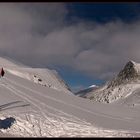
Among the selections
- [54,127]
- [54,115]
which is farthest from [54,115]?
[54,127]

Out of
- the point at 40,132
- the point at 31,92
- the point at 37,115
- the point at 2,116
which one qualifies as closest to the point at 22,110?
the point at 37,115

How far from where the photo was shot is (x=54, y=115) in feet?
114

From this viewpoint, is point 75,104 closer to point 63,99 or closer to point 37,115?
point 63,99

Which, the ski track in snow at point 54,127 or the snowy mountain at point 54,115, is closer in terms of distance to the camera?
the ski track in snow at point 54,127

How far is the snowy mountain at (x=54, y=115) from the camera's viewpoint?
2930 centimetres

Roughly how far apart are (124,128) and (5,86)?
17007 mm

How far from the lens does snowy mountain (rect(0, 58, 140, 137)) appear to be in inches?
1153

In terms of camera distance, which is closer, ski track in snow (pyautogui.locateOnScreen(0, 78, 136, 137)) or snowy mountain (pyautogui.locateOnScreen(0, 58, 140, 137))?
ski track in snow (pyautogui.locateOnScreen(0, 78, 136, 137))

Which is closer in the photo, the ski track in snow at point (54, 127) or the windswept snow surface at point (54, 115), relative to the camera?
the ski track in snow at point (54, 127)

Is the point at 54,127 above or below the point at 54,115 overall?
below

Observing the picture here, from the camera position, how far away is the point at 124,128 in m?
33.4

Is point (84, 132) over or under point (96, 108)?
under

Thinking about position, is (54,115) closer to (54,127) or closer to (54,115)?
(54,115)

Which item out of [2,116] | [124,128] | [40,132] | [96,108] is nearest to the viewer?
[40,132]
